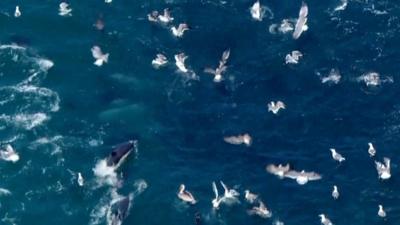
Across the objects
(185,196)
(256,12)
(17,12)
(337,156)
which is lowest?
(185,196)

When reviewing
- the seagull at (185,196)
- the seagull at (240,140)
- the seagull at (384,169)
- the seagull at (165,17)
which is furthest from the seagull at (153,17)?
the seagull at (384,169)

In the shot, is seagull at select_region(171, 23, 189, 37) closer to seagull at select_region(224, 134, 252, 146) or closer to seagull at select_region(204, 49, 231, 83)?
seagull at select_region(204, 49, 231, 83)

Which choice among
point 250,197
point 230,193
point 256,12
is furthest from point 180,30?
point 250,197

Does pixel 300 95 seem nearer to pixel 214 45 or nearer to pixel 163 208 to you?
pixel 214 45

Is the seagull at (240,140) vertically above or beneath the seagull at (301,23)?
beneath

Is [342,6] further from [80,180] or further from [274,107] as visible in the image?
[80,180]

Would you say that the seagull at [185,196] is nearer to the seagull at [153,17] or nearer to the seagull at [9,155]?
the seagull at [9,155]
